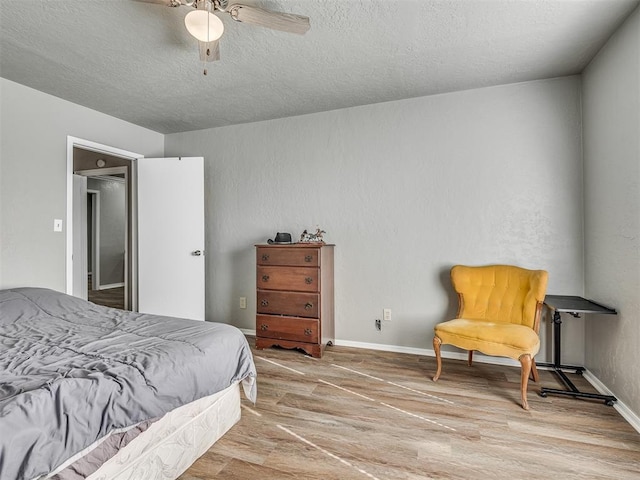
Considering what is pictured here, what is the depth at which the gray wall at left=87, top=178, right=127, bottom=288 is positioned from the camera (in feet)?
23.0

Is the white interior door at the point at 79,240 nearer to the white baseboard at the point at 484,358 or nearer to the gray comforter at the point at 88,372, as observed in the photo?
the gray comforter at the point at 88,372

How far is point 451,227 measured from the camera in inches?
124

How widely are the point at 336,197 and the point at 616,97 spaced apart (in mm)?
2290

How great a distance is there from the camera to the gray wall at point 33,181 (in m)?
2.75

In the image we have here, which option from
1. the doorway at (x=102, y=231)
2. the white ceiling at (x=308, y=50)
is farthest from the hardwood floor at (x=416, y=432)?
the doorway at (x=102, y=231)

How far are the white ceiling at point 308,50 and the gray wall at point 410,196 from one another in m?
0.28

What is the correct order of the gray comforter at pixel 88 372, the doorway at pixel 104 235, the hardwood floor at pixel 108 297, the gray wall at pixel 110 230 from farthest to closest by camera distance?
the gray wall at pixel 110 230, the doorway at pixel 104 235, the hardwood floor at pixel 108 297, the gray comforter at pixel 88 372

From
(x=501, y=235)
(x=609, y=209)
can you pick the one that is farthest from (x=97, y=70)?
(x=609, y=209)

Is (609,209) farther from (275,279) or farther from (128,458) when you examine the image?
(128,458)

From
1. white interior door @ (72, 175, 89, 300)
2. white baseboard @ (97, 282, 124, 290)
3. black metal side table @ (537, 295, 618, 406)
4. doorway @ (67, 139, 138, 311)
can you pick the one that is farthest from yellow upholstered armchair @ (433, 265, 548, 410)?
white baseboard @ (97, 282, 124, 290)

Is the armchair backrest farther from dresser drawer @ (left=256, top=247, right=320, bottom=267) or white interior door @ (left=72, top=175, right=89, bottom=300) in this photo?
white interior door @ (left=72, top=175, right=89, bottom=300)

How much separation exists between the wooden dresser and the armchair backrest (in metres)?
1.21

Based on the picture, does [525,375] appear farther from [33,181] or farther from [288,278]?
[33,181]

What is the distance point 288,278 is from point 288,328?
0.49m
